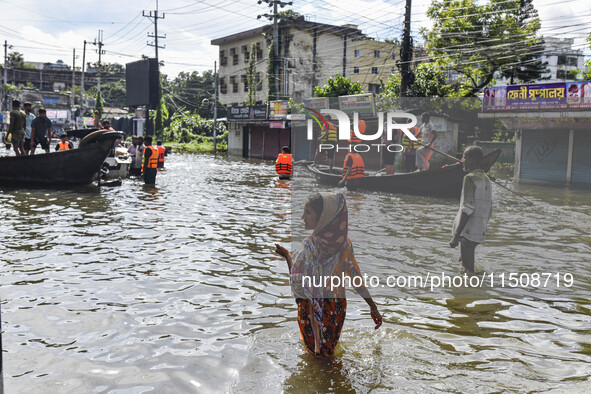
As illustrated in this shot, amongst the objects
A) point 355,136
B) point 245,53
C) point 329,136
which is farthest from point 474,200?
point 245,53

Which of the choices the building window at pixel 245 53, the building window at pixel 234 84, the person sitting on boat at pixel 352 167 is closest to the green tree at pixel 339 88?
the building window at pixel 245 53

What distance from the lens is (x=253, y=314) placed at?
5.57 m

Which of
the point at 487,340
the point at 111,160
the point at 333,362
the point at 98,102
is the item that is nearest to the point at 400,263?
the point at 487,340

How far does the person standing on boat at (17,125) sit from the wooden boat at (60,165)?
48 centimetres

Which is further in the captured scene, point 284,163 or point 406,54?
point 406,54

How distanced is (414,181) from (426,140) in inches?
105

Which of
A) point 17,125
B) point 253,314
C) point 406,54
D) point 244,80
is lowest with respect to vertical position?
point 253,314

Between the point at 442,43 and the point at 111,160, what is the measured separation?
62.7 ft

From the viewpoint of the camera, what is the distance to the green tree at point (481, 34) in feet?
90.8

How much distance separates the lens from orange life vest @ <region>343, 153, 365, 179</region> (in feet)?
23.2

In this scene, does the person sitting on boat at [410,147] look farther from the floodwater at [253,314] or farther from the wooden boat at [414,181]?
the floodwater at [253,314]

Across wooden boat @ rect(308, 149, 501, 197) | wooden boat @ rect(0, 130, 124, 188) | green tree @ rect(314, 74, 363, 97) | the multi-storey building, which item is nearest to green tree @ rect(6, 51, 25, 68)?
the multi-storey building

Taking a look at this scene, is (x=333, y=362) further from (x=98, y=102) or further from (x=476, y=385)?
(x=98, y=102)

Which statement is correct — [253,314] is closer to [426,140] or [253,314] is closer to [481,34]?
[426,140]
